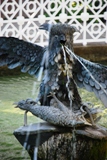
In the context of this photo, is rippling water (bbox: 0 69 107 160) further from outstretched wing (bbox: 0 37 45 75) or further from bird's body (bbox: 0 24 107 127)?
outstretched wing (bbox: 0 37 45 75)

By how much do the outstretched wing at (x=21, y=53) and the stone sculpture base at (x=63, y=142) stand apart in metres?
0.77

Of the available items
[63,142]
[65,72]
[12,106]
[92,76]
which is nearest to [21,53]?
[65,72]

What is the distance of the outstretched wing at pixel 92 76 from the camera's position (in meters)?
6.70

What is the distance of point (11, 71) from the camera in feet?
37.8

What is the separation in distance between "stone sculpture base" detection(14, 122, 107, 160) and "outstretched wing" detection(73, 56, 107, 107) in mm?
369

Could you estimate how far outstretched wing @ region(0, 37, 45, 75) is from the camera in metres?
7.03

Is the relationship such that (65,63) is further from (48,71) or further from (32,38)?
(32,38)

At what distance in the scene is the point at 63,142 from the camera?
21.3 ft

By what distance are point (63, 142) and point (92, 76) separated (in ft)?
2.29

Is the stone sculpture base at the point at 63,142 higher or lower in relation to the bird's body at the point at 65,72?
lower

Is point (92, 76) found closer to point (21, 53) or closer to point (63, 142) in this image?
point (63, 142)

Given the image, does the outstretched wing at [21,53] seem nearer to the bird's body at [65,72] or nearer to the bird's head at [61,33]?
the bird's body at [65,72]

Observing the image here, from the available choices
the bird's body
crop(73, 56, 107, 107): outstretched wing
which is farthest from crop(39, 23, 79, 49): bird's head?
crop(73, 56, 107, 107): outstretched wing

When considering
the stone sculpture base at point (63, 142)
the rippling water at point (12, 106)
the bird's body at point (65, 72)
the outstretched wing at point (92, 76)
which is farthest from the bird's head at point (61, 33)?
the rippling water at point (12, 106)
